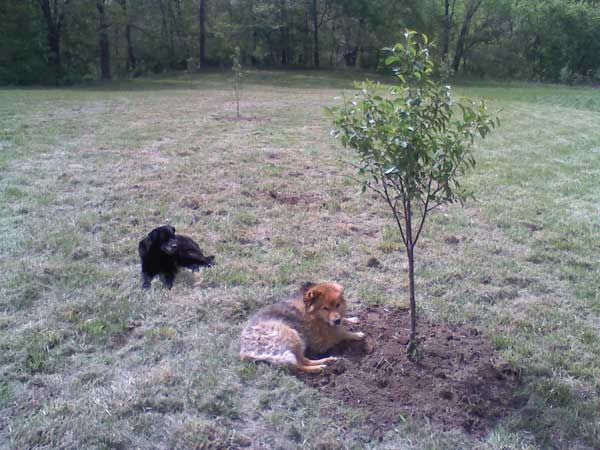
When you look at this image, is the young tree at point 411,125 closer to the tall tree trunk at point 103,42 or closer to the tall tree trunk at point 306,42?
the tall tree trunk at point 103,42

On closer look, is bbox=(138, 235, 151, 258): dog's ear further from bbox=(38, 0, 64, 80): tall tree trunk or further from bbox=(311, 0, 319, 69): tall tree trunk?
bbox=(311, 0, 319, 69): tall tree trunk

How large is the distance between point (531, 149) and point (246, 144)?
5.79 m

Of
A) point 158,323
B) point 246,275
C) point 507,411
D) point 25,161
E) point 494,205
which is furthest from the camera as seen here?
point 25,161

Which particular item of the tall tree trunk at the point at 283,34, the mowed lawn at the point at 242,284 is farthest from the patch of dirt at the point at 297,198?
the tall tree trunk at the point at 283,34

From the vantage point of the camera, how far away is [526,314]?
3947 millimetres

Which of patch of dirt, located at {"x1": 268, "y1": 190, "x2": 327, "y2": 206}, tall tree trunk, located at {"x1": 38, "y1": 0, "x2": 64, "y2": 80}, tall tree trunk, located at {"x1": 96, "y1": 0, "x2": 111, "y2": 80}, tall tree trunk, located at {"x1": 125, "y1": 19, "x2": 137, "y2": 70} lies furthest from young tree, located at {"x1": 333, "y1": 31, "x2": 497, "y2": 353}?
tall tree trunk, located at {"x1": 125, "y1": 19, "x2": 137, "y2": 70}

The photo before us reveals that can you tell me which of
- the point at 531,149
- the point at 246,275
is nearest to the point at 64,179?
the point at 246,275

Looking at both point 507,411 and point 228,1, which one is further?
point 228,1

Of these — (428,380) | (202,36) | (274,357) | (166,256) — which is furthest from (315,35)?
(428,380)

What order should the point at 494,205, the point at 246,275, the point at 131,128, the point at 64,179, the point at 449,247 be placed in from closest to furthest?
the point at 246,275 → the point at 449,247 → the point at 494,205 → the point at 64,179 → the point at 131,128

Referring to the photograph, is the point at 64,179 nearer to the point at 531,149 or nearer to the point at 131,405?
the point at 131,405

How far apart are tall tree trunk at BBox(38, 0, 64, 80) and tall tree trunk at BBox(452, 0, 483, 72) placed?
82.5ft

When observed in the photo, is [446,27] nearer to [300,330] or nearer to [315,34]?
[315,34]

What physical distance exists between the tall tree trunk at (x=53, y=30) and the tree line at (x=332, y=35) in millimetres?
989
